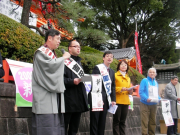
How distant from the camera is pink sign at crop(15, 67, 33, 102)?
12.6 ft

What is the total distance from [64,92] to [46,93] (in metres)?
0.69

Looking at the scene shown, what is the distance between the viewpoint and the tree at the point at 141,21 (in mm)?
19281

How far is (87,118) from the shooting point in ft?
17.3

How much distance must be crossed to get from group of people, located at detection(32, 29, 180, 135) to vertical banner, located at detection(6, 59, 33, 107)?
0.86 m

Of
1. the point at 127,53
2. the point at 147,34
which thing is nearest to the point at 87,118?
the point at 127,53

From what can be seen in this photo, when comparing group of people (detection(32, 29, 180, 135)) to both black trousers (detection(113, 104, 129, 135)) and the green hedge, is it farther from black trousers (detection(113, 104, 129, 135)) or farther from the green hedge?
the green hedge

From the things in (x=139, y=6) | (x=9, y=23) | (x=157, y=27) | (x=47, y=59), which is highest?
(x=139, y=6)

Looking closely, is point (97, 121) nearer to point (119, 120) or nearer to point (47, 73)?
point (119, 120)

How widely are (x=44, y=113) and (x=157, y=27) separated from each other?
64.1 feet

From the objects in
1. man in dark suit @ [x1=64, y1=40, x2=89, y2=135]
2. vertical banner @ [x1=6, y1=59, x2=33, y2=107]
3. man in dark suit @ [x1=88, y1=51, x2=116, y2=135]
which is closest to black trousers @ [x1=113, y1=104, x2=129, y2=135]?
man in dark suit @ [x1=88, y1=51, x2=116, y2=135]

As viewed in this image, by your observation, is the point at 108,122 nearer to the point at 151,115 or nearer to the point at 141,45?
the point at 151,115

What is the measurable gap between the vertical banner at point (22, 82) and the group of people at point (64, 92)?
0.86 meters

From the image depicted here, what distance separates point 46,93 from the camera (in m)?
2.75

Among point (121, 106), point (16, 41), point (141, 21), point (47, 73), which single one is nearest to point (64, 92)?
point (47, 73)
